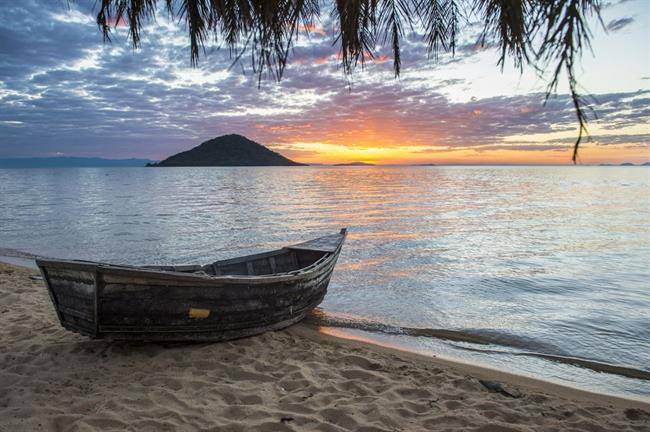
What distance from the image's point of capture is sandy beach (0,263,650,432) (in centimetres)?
427

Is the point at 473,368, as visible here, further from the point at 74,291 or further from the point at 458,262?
the point at 458,262

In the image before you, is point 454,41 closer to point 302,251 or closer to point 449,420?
point 449,420

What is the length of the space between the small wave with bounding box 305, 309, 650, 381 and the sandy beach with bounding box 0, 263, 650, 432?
1.15m

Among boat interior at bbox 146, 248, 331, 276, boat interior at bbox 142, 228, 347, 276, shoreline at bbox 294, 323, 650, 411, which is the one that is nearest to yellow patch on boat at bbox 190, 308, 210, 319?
boat interior at bbox 146, 248, 331, 276

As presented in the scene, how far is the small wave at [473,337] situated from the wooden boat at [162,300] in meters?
1.96

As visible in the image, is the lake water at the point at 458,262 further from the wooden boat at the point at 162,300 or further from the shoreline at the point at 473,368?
the wooden boat at the point at 162,300

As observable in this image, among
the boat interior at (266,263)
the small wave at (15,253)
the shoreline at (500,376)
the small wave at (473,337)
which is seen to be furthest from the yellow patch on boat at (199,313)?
the small wave at (15,253)

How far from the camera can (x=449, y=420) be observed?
4500 millimetres

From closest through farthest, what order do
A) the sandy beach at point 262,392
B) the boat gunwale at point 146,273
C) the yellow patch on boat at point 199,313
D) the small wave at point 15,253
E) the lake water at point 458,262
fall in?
1. the sandy beach at point 262,392
2. the boat gunwale at point 146,273
3. the yellow patch on boat at point 199,313
4. the lake water at point 458,262
5. the small wave at point 15,253

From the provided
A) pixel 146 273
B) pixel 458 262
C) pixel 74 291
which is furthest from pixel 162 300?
pixel 458 262

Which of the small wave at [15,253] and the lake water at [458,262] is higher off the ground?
the small wave at [15,253]

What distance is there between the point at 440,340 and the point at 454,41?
6.02 metres

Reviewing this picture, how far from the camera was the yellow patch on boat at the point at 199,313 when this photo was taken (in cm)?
573

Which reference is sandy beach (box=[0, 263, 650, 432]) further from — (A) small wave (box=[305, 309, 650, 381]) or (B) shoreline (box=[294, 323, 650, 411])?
(A) small wave (box=[305, 309, 650, 381])
